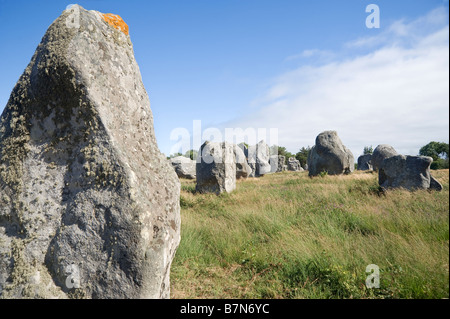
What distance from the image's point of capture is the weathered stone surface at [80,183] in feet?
7.09

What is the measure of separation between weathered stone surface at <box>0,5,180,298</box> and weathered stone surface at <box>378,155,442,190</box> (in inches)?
380

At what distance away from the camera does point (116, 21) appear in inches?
120

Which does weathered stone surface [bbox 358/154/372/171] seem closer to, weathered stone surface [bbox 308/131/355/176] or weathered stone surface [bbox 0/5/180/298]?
weathered stone surface [bbox 308/131/355/176]

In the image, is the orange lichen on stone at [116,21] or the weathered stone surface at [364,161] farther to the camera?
the weathered stone surface at [364,161]

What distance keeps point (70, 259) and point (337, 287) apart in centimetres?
294

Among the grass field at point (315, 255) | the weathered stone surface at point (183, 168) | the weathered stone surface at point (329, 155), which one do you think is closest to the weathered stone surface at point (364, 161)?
the weathered stone surface at point (329, 155)

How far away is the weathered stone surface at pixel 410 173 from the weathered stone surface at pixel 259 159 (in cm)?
1657

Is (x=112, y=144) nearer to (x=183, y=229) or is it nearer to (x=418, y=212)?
(x=183, y=229)

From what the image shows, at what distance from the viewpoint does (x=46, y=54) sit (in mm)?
2500

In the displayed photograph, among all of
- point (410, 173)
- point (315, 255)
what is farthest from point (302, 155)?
point (315, 255)

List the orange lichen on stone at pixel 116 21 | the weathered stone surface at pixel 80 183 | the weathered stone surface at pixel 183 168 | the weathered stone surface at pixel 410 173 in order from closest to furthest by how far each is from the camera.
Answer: the weathered stone surface at pixel 80 183 → the orange lichen on stone at pixel 116 21 → the weathered stone surface at pixel 410 173 → the weathered stone surface at pixel 183 168

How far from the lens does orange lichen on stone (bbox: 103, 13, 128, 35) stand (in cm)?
297

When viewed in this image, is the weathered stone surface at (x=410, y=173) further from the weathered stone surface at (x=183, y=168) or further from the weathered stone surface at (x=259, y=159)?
the weathered stone surface at (x=259, y=159)
